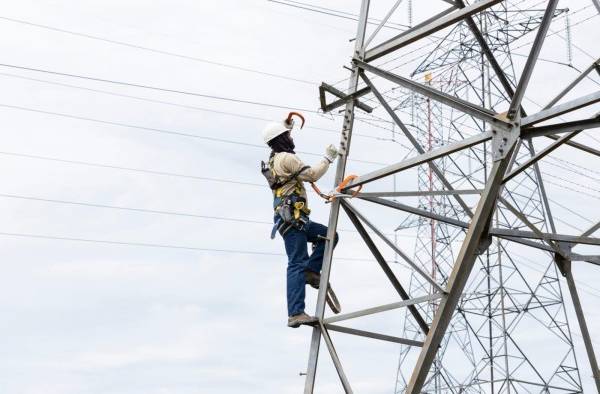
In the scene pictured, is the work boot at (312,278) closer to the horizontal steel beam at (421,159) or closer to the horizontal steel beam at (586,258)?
the horizontal steel beam at (421,159)

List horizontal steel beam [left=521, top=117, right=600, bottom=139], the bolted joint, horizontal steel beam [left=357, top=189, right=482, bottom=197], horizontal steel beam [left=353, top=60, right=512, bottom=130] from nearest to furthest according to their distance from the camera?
horizontal steel beam [left=521, top=117, right=600, bottom=139] → horizontal steel beam [left=353, top=60, right=512, bottom=130] → horizontal steel beam [left=357, top=189, right=482, bottom=197] → the bolted joint

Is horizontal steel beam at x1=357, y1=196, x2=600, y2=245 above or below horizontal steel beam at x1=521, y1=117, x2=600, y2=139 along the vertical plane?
above

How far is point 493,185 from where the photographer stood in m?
7.36

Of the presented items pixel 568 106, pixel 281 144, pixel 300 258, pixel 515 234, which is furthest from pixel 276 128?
pixel 568 106

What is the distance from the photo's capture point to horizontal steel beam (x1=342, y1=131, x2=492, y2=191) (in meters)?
7.55

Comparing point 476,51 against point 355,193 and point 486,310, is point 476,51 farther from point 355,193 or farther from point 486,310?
point 355,193

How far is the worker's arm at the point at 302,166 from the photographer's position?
28.0 feet

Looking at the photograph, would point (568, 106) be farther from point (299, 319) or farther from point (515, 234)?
point (299, 319)

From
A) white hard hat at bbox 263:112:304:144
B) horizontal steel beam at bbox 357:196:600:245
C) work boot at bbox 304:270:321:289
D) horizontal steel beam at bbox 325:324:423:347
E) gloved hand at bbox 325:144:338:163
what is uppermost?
white hard hat at bbox 263:112:304:144

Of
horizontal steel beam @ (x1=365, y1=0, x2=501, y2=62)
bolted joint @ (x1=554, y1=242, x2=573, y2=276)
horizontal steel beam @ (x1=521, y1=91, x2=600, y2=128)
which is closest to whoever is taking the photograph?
horizontal steel beam @ (x1=521, y1=91, x2=600, y2=128)

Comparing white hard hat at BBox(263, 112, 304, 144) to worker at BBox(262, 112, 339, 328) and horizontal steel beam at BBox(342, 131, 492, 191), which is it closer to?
worker at BBox(262, 112, 339, 328)

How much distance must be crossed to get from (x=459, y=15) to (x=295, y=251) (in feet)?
9.08

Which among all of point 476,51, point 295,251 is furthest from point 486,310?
point 295,251

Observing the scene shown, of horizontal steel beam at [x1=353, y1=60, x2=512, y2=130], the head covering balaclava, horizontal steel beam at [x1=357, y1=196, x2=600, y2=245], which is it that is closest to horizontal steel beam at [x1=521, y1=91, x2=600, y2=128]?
horizontal steel beam at [x1=353, y1=60, x2=512, y2=130]
